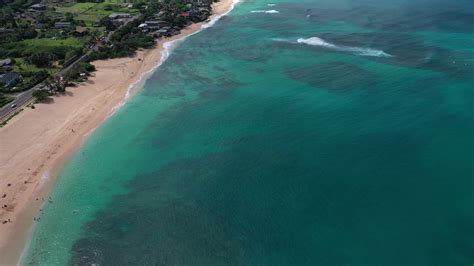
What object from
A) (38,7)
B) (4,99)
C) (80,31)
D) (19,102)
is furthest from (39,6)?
(19,102)

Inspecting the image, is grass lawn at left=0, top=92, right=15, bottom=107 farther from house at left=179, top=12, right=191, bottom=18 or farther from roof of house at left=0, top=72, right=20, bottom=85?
house at left=179, top=12, right=191, bottom=18

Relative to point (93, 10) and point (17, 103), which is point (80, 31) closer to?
point (93, 10)

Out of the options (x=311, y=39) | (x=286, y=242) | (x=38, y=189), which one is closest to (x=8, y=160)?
(x=38, y=189)

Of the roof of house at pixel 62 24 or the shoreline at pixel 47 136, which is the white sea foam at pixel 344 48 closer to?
the shoreline at pixel 47 136

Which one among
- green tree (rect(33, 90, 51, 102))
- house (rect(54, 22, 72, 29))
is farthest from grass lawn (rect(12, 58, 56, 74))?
house (rect(54, 22, 72, 29))

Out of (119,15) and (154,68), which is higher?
(119,15)

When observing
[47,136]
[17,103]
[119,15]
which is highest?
[119,15]
